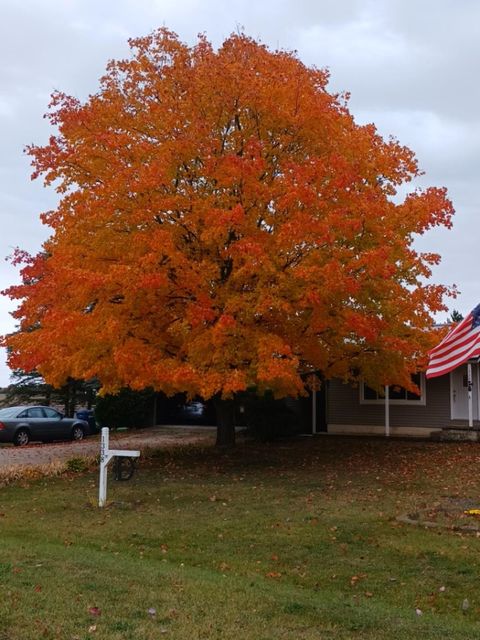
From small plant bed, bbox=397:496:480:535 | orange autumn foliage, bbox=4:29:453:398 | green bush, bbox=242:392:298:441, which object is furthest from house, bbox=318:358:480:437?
small plant bed, bbox=397:496:480:535

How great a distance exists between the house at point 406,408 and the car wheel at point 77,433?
8728 millimetres

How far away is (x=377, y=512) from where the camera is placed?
9.95m

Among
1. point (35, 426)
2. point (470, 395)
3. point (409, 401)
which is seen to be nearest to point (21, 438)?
point (35, 426)

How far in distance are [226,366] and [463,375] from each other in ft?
40.5

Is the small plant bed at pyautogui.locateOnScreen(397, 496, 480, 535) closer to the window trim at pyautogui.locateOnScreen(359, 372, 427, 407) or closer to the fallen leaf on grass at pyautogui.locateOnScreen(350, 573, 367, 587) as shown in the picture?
the fallen leaf on grass at pyautogui.locateOnScreen(350, 573, 367, 587)

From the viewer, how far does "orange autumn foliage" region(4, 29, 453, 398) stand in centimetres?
1270

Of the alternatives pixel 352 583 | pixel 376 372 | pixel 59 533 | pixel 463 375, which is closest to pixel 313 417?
pixel 463 375

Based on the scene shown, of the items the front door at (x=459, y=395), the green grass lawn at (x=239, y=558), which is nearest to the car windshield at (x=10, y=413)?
the green grass lawn at (x=239, y=558)

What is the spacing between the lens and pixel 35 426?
2377 centimetres

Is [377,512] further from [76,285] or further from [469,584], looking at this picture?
[76,285]

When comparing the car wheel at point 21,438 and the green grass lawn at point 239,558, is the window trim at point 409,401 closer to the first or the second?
the green grass lawn at point 239,558

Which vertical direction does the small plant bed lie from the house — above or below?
below

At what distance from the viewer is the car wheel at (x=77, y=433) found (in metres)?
25.6

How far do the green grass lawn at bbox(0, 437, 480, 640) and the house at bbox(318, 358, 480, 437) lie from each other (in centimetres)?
814
